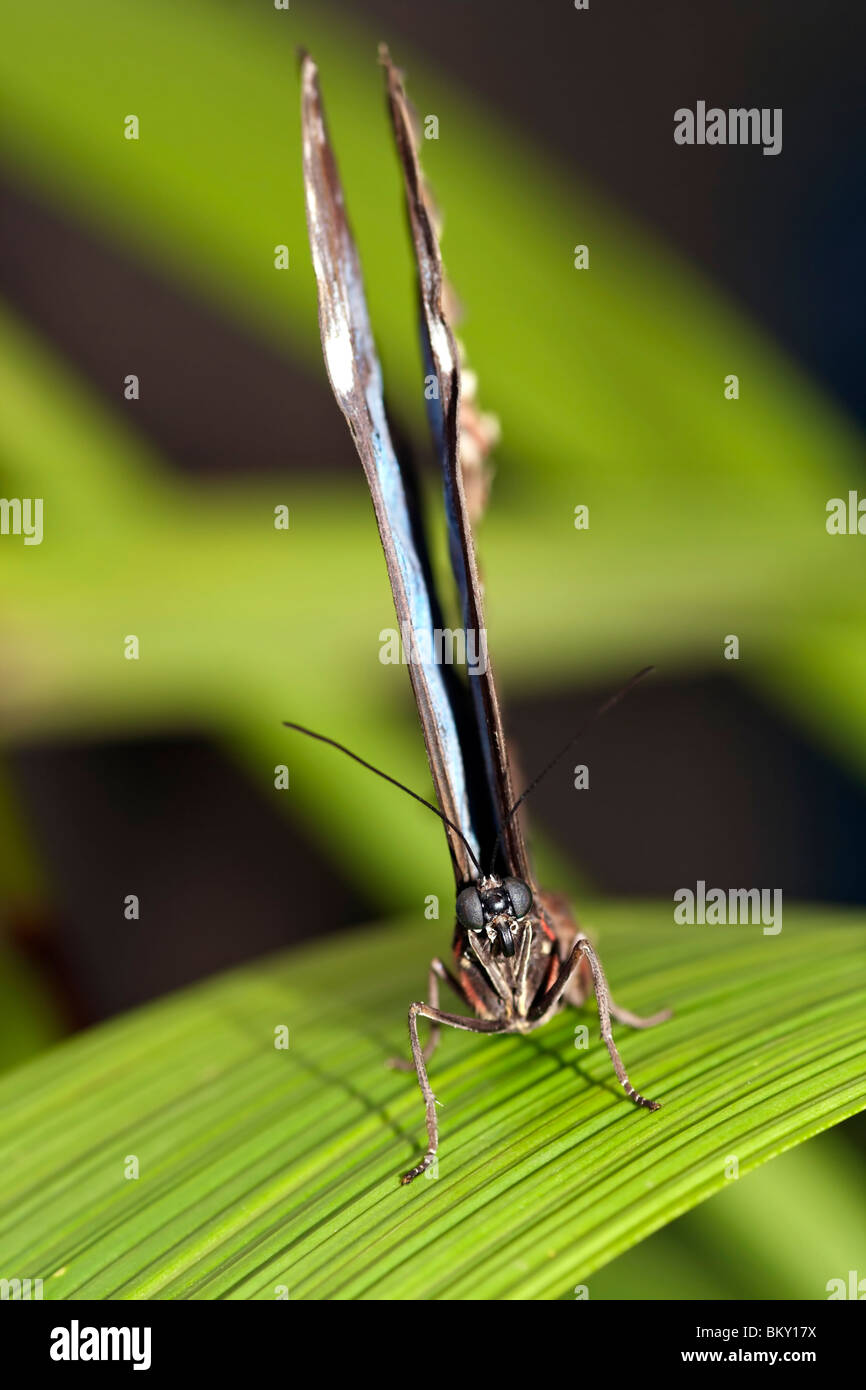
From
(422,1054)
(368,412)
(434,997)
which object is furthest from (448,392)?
(434,997)

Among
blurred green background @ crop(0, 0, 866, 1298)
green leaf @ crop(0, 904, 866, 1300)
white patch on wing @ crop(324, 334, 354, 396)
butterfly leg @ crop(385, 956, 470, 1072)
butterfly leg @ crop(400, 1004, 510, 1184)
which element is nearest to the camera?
green leaf @ crop(0, 904, 866, 1300)

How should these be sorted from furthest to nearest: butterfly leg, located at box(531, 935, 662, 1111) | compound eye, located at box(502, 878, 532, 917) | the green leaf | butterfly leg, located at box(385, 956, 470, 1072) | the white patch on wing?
butterfly leg, located at box(385, 956, 470, 1072) → compound eye, located at box(502, 878, 532, 917) → butterfly leg, located at box(531, 935, 662, 1111) → the white patch on wing → the green leaf

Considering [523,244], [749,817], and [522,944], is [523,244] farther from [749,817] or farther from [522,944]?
[749,817]

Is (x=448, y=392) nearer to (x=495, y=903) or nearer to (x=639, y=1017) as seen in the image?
(x=495, y=903)

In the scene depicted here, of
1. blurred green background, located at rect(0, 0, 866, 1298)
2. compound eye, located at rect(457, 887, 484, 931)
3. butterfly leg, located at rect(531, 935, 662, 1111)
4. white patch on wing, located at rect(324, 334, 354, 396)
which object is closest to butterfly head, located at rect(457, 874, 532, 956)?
compound eye, located at rect(457, 887, 484, 931)

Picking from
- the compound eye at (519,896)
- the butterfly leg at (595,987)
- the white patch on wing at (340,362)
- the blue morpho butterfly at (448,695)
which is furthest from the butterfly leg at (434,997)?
the white patch on wing at (340,362)

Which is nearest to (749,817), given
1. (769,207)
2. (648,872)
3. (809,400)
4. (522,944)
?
(648,872)

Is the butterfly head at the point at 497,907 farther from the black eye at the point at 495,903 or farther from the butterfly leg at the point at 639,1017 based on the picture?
the butterfly leg at the point at 639,1017

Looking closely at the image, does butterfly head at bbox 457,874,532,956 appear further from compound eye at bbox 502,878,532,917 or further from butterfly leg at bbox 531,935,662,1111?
butterfly leg at bbox 531,935,662,1111
